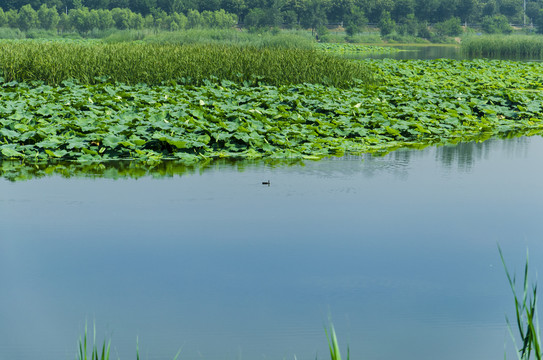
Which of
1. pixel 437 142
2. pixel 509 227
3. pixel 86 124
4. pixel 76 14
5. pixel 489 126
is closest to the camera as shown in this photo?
pixel 509 227

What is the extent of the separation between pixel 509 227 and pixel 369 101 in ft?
19.9

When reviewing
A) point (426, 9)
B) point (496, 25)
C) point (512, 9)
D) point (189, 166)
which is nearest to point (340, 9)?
point (426, 9)

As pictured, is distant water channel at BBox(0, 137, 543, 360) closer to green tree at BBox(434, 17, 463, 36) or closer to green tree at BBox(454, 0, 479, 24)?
green tree at BBox(434, 17, 463, 36)

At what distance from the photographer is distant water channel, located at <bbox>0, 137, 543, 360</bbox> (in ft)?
11.5

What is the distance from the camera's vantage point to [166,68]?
44.2 feet

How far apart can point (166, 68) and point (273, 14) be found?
57972mm

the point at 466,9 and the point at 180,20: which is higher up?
the point at 466,9

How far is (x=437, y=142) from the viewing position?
932 centimetres

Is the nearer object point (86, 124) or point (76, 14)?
point (86, 124)

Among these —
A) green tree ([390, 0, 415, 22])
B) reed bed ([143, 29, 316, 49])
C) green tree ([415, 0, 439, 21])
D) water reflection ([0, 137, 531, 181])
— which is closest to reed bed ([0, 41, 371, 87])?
water reflection ([0, 137, 531, 181])

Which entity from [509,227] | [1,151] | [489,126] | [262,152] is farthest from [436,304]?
[489,126]

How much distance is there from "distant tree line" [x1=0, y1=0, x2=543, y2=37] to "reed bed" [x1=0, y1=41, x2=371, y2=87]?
49.7 m

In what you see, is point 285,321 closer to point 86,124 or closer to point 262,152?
point 262,152

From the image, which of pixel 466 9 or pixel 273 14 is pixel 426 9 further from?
pixel 273 14
